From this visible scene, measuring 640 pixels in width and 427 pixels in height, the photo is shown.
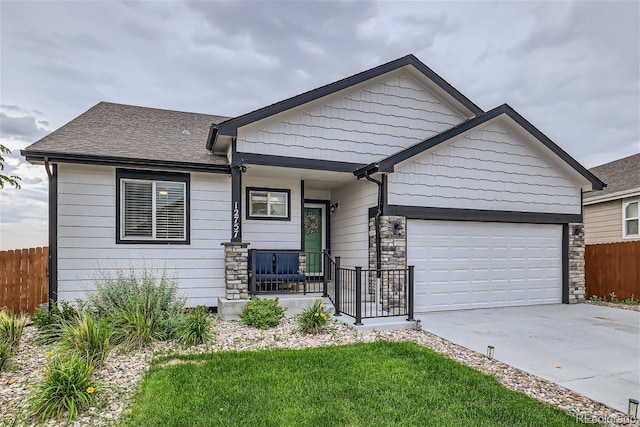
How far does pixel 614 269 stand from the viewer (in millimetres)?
11000

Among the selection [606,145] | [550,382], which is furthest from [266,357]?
[606,145]

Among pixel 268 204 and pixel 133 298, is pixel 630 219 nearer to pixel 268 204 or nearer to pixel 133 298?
pixel 268 204

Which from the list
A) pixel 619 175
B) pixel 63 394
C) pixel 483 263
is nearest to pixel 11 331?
pixel 63 394

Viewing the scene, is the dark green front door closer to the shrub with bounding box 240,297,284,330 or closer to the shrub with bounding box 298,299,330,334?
the shrub with bounding box 240,297,284,330

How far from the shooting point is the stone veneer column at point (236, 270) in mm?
7508

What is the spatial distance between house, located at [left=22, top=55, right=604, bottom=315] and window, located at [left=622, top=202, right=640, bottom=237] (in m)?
4.18

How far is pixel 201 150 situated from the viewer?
876 cm

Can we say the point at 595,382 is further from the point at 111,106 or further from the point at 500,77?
the point at 500,77

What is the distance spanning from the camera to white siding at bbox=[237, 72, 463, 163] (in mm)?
8297

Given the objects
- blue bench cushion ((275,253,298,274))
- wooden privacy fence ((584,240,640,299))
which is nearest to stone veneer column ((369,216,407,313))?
blue bench cushion ((275,253,298,274))

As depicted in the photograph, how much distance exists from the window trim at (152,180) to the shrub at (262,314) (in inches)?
90.6

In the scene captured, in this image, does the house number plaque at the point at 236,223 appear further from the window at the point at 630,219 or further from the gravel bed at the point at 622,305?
the window at the point at 630,219

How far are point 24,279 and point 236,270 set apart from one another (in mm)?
4493

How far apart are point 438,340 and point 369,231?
3229 mm
